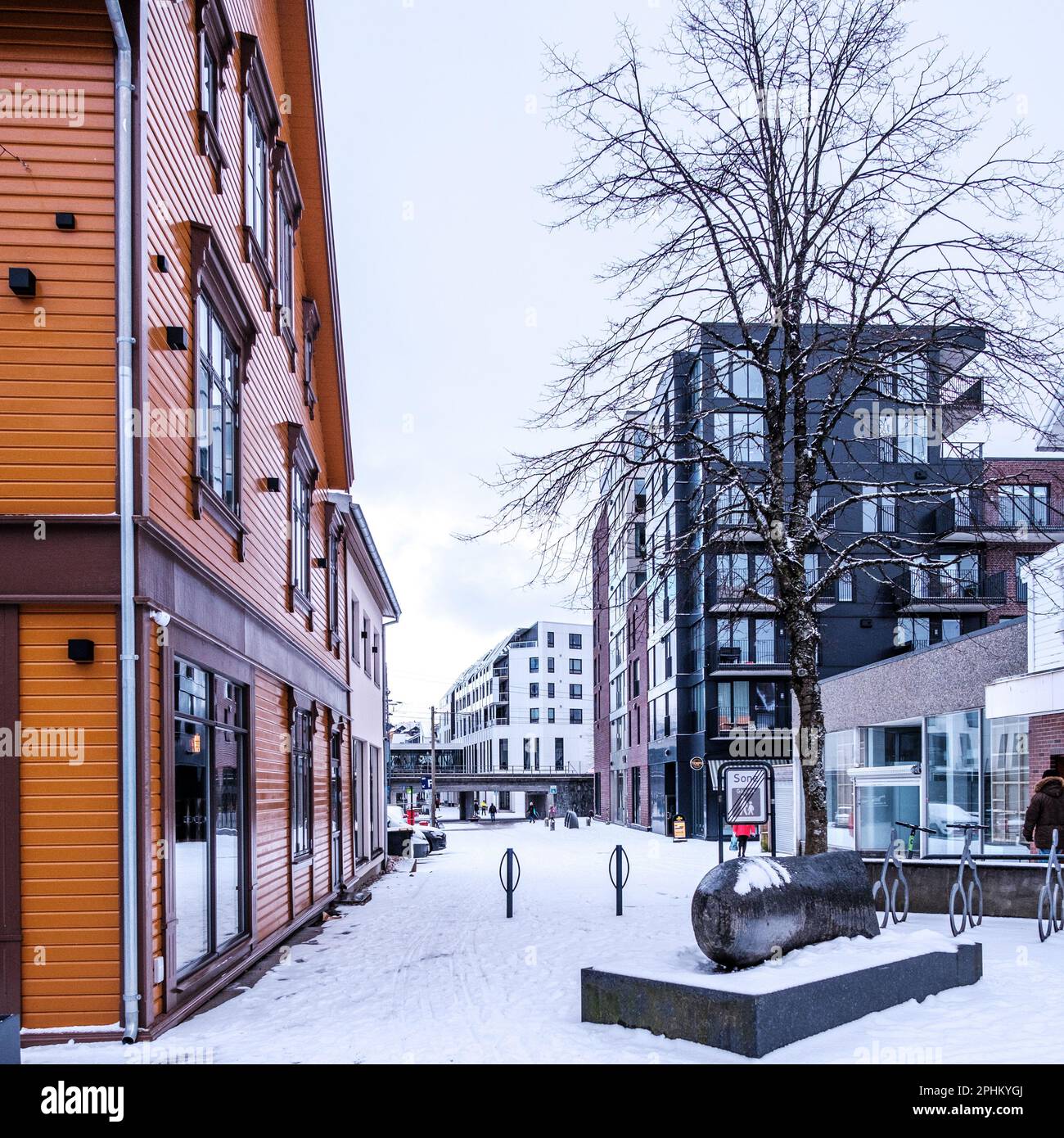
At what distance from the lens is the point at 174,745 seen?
8.48 m

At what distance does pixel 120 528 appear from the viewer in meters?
7.70

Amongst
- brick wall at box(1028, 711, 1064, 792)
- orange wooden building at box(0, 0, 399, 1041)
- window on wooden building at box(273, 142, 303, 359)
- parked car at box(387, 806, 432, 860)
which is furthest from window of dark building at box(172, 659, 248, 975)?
parked car at box(387, 806, 432, 860)

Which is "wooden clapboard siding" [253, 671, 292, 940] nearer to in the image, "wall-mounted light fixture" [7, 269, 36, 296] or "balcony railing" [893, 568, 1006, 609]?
"wall-mounted light fixture" [7, 269, 36, 296]

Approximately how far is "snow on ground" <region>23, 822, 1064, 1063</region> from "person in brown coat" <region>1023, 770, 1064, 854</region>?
1.04 metres

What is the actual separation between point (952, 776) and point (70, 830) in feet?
62.0

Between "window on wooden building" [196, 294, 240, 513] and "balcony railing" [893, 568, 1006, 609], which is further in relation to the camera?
"balcony railing" [893, 568, 1006, 609]

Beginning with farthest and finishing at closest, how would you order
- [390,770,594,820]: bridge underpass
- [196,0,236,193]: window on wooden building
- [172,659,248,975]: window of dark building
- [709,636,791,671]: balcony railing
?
[390,770,594,820]: bridge underpass < [709,636,791,671]: balcony railing < [196,0,236,193]: window on wooden building < [172,659,248,975]: window of dark building

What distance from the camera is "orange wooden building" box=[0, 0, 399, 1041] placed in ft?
24.8

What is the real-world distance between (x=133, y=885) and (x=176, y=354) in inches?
165

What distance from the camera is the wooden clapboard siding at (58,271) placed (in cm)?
786

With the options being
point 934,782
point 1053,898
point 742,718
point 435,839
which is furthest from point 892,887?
point 742,718

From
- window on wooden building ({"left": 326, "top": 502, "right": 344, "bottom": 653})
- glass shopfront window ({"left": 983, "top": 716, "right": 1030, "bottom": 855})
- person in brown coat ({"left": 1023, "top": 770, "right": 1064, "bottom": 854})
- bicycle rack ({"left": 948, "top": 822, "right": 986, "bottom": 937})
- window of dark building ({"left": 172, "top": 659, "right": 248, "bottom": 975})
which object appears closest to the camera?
window of dark building ({"left": 172, "top": 659, "right": 248, "bottom": 975})

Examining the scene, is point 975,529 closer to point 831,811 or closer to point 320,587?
point 320,587
